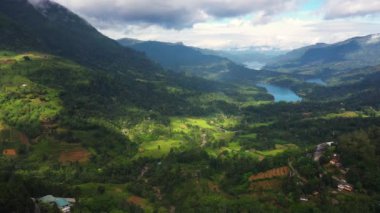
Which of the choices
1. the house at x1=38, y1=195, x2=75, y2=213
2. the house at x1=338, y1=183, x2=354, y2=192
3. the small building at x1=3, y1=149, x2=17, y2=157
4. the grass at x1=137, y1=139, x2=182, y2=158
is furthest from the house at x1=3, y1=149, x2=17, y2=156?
the house at x1=338, y1=183, x2=354, y2=192

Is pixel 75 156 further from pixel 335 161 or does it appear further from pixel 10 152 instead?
pixel 335 161

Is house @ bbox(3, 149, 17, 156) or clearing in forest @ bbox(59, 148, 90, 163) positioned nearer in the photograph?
house @ bbox(3, 149, 17, 156)

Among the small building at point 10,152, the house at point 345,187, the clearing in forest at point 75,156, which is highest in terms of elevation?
the small building at point 10,152

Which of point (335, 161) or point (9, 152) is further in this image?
point (9, 152)

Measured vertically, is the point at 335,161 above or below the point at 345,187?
above

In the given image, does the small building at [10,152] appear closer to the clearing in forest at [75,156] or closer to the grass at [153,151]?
the clearing in forest at [75,156]

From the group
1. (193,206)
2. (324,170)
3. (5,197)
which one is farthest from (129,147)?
(5,197)

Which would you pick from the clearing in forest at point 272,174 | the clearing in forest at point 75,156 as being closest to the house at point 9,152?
the clearing in forest at point 75,156

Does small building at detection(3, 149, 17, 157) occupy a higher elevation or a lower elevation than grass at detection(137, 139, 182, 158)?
higher

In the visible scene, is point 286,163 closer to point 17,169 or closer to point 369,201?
point 369,201

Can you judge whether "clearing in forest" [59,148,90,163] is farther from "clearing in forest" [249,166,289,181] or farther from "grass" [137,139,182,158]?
"clearing in forest" [249,166,289,181]

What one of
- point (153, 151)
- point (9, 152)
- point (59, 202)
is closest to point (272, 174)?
point (153, 151)
